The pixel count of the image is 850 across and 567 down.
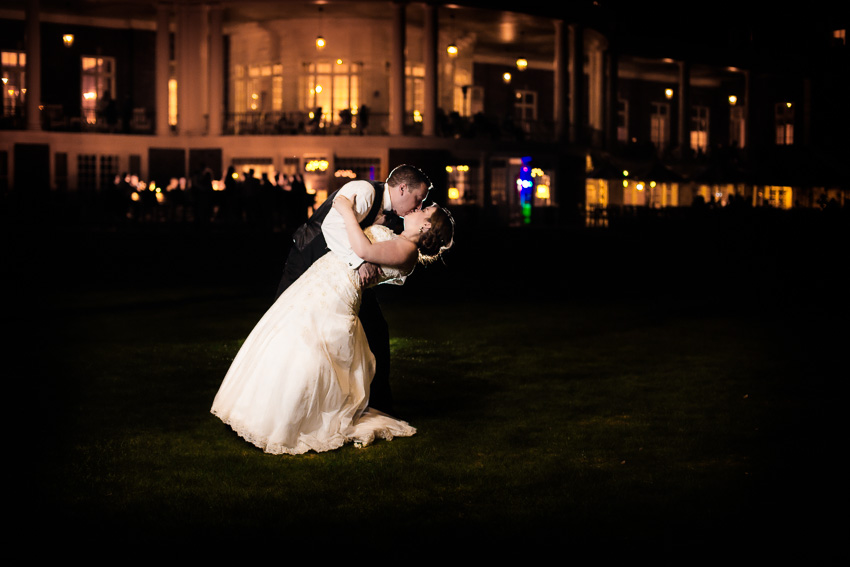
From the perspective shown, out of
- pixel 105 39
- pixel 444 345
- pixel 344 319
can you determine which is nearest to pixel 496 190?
pixel 105 39

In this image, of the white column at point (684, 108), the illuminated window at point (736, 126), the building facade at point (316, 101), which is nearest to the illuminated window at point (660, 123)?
the white column at point (684, 108)

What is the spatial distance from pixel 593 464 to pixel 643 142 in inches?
1630

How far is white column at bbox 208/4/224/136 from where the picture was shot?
1361 inches

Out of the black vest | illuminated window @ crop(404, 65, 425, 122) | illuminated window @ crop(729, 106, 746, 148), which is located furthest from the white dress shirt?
illuminated window @ crop(729, 106, 746, 148)

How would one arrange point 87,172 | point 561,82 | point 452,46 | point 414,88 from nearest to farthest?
point 452,46 → point 87,172 → point 561,82 → point 414,88

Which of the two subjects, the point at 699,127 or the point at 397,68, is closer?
the point at 397,68

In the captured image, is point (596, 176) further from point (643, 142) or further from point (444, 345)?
point (444, 345)

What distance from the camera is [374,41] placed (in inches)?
1465

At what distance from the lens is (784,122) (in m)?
52.1

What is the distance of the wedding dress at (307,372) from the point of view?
6051mm

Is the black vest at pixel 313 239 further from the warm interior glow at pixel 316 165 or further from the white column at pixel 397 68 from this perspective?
the warm interior glow at pixel 316 165

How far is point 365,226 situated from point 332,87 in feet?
105

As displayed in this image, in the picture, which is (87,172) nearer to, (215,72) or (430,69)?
(215,72)

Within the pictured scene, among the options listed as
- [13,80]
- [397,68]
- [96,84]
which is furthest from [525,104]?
[13,80]
